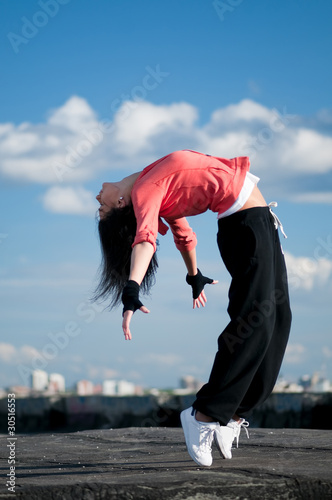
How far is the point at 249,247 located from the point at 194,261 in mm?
713

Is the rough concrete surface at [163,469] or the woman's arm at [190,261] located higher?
the woman's arm at [190,261]

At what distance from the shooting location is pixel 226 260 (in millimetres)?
3434

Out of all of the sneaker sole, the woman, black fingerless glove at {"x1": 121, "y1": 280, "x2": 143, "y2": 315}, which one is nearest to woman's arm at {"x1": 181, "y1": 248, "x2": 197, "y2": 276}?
the woman

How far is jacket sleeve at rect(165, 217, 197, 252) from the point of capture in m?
3.73

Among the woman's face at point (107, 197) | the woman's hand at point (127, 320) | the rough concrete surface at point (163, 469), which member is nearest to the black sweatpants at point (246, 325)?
the rough concrete surface at point (163, 469)

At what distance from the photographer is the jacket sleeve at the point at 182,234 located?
373cm

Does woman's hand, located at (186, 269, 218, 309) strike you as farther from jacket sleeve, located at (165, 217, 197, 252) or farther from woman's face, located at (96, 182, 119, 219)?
woman's face, located at (96, 182, 119, 219)

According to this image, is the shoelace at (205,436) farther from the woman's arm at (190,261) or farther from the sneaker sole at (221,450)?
the woman's arm at (190,261)

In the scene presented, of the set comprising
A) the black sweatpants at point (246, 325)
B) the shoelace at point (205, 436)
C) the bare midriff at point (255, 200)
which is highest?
the bare midriff at point (255, 200)

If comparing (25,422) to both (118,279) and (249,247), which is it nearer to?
(118,279)

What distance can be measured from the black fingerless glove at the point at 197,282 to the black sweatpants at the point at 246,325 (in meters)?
0.60

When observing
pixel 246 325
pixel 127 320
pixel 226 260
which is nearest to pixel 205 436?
pixel 246 325

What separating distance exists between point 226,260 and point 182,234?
1.36 feet

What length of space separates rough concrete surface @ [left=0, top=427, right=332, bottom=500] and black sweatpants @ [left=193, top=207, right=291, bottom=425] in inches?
12.6
